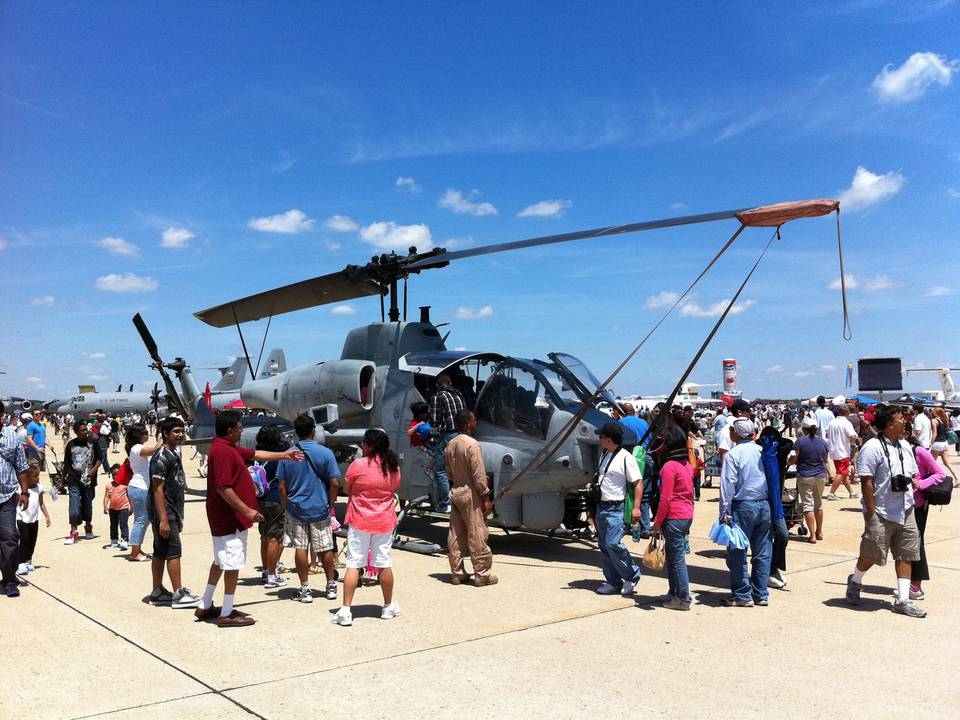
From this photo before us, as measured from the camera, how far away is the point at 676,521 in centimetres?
620

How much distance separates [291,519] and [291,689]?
2.51 meters

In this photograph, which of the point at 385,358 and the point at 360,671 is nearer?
the point at 360,671

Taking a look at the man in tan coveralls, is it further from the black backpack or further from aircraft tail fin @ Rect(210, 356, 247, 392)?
aircraft tail fin @ Rect(210, 356, 247, 392)

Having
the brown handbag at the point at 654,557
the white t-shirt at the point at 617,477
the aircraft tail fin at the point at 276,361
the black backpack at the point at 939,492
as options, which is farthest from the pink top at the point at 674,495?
the aircraft tail fin at the point at 276,361

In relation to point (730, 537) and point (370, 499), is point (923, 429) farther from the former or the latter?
point (370, 499)

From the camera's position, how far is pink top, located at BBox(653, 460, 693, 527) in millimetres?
6223

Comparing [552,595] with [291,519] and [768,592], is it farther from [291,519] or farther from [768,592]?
[291,519]

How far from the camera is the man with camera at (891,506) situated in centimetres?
603

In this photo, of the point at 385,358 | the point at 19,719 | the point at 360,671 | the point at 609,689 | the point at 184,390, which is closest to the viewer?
the point at 19,719

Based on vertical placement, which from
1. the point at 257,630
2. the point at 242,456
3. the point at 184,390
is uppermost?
the point at 184,390

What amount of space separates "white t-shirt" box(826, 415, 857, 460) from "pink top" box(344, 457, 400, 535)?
8.38m

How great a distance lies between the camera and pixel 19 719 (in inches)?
155

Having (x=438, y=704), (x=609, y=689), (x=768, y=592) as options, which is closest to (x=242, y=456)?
(x=438, y=704)

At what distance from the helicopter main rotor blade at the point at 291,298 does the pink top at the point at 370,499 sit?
4.75 m
